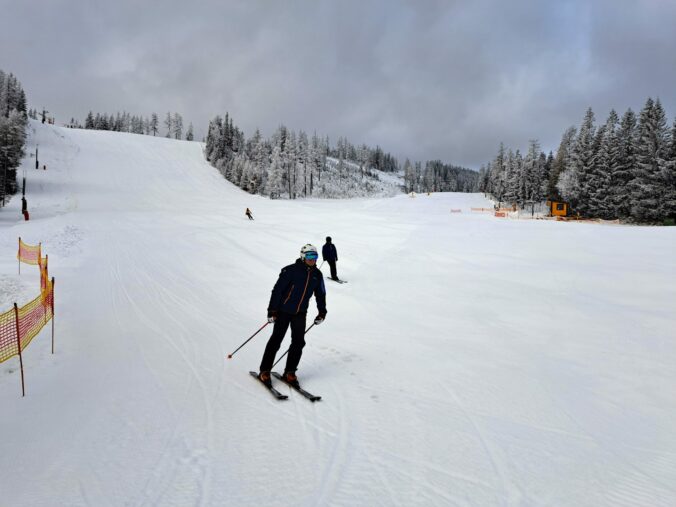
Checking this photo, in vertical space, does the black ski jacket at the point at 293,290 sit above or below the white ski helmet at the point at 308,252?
below

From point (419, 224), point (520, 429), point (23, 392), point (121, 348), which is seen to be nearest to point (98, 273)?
point (121, 348)

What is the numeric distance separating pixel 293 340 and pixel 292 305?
2.06ft

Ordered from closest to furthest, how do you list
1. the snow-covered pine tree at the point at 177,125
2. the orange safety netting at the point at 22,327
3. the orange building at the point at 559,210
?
the orange safety netting at the point at 22,327 → the orange building at the point at 559,210 → the snow-covered pine tree at the point at 177,125

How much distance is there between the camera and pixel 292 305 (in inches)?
241

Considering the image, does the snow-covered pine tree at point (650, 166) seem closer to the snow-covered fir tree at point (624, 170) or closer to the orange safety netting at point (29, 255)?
the snow-covered fir tree at point (624, 170)

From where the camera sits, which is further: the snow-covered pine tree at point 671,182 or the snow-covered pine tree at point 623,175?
the snow-covered pine tree at point 623,175

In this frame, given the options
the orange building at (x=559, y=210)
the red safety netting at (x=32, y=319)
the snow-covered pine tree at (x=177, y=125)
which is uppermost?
the snow-covered pine tree at (x=177, y=125)

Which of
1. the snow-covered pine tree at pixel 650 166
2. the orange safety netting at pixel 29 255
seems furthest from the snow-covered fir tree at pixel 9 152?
the snow-covered pine tree at pixel 650 166

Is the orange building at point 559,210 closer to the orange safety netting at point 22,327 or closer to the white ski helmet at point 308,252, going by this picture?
the white ski helmet at point 308,252

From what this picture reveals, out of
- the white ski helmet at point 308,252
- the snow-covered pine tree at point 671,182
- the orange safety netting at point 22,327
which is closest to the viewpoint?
the white ski helmet at point 308,252

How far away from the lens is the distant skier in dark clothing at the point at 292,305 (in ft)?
20.1

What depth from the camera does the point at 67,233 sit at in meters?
24.1

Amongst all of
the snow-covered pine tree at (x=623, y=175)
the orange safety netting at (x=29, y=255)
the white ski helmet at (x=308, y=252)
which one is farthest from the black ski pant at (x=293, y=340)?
the snow-covered pine tree at (x=623, y=175)

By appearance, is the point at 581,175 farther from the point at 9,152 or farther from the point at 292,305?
the point at 9,152
